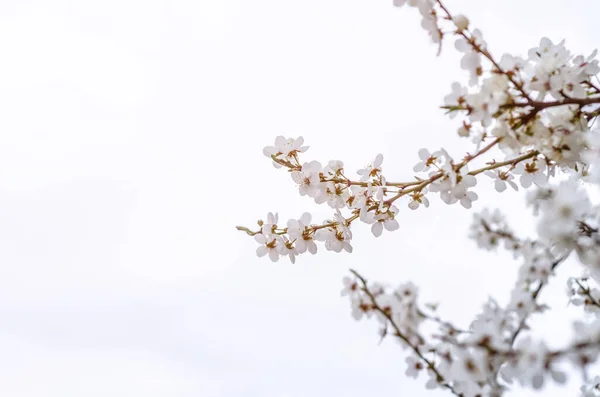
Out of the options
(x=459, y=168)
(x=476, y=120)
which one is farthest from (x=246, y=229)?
(x=476, y=120)

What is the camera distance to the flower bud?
1569mm

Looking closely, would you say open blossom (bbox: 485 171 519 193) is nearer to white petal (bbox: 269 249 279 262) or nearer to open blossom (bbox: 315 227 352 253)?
open blossom (bbox: 315 227 352 253)

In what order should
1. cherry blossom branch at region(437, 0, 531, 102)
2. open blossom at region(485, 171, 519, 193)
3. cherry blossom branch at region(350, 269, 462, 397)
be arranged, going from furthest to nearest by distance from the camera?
open blossom at region(485, 171, 519, 193) → cherry blossom branch at region(437, 0, 531, 102) → cherry blossom branch at region(350, 269, 462, 397)

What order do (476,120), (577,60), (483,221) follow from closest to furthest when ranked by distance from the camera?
(483,221)
(476,120)
(577,60)

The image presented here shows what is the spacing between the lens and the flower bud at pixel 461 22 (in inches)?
61.8

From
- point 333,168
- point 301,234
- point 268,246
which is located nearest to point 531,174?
point 333,168

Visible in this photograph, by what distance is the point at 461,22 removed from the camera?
1.57 metres

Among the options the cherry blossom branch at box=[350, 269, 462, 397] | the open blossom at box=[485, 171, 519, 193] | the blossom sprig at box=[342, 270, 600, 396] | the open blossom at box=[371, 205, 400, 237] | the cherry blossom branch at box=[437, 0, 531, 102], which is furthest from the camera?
the open blossom at box=[371, 205, 400, 237]

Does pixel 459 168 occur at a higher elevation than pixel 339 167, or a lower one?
lower

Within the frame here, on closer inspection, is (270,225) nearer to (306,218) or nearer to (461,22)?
(306,218)

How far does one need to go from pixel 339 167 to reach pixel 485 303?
94cm

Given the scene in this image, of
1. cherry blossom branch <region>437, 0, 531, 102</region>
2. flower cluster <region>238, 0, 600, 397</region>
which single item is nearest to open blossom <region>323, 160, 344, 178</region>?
flower cluster <region>238, 0, 600, 397</region>

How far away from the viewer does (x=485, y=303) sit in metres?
1.16

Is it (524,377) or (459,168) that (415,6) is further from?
(524,377)
